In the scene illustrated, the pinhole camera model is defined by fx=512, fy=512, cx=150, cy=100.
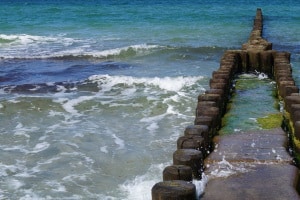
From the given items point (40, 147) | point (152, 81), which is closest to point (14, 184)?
point (40, 147)

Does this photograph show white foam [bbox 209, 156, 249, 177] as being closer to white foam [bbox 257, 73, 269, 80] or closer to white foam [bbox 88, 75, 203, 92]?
white foam [bbox 257, 73, 269, 80]

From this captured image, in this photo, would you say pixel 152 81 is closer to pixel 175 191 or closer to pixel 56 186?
pixel 56 186

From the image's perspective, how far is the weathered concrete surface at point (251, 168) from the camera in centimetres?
577

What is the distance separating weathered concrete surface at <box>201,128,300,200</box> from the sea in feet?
1.19

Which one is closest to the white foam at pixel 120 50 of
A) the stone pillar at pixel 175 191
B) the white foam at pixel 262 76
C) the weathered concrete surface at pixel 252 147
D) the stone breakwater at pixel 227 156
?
the white foam at pixel 262 76

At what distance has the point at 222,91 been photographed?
366 inches

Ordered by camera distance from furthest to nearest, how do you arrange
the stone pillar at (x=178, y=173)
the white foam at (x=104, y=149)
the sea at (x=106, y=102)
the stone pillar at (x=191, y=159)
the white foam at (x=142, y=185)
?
the white foam at (x=104, y=149)
the sea at (x=106, y=102)
the white foam at (x=142, y=185)
the stone pillar at (x=191, y=159)
the stone pillar at (x=178, y=173)

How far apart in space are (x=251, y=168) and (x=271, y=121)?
2.17 m

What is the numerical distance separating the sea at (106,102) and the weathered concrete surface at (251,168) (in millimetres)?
362

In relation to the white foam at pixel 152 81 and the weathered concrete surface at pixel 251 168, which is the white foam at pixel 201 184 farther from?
the white foam at pixel 152 81

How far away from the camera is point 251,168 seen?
21.3 feet

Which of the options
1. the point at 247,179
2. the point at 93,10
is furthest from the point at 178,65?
the point at 93,10

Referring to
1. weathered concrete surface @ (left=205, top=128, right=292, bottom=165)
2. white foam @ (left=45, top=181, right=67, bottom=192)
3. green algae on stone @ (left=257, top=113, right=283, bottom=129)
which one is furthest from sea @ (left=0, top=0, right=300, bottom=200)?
weathered concrete surface @ (left=205, top=128, right=292, bottom=165)

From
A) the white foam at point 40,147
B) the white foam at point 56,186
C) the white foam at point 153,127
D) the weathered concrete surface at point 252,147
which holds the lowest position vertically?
the white foam at point 56,186
